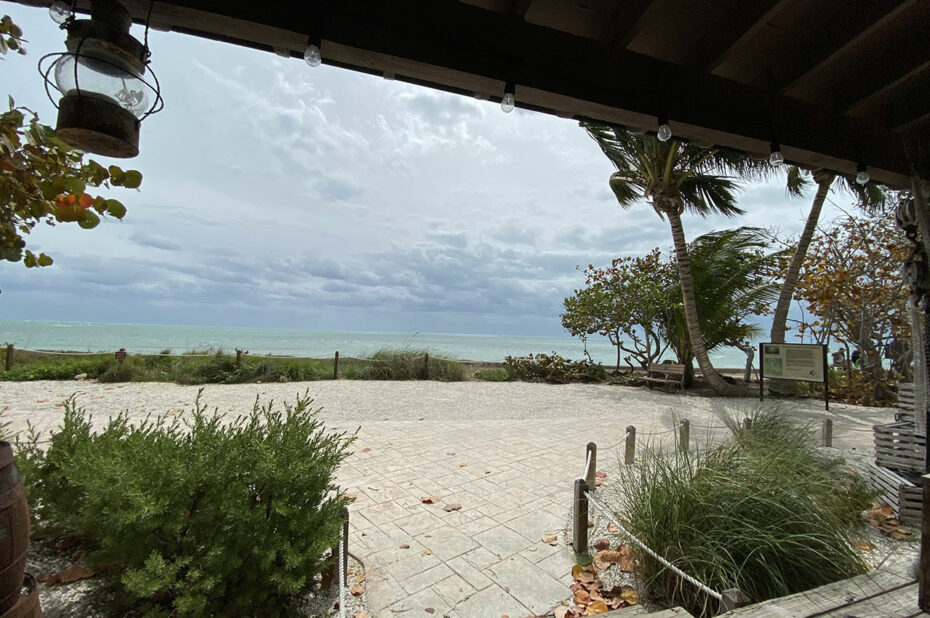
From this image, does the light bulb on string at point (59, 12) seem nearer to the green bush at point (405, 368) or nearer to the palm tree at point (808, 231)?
the green bush at point (405, 368)

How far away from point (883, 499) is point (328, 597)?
453cm

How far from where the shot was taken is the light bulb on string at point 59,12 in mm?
1621

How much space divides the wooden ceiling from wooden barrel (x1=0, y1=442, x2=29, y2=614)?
6.27ft

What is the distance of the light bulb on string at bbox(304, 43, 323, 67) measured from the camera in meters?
1.85

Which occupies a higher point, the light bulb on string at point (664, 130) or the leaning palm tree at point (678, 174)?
the leaning palm tree at point (678, 174)

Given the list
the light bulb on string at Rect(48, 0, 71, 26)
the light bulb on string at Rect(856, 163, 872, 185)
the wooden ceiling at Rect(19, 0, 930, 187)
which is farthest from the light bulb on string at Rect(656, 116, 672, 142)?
the light bulb on string at Rect(48, 0, 71, 26)

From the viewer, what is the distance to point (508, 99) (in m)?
2.19

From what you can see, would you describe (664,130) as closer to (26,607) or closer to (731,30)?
(731,30)

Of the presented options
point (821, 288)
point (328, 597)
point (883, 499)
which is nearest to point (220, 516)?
point (328, 597)

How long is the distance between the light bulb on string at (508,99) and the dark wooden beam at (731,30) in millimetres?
1221

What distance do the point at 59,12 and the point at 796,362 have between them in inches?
472

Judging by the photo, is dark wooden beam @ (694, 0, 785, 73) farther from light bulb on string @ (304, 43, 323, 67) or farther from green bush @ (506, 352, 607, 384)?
green bush @ (506, 352, 607, 384)

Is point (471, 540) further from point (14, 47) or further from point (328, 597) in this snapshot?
point (14, 47)

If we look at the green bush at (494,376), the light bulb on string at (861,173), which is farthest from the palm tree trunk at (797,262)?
the light bulb on string at (861,173)
